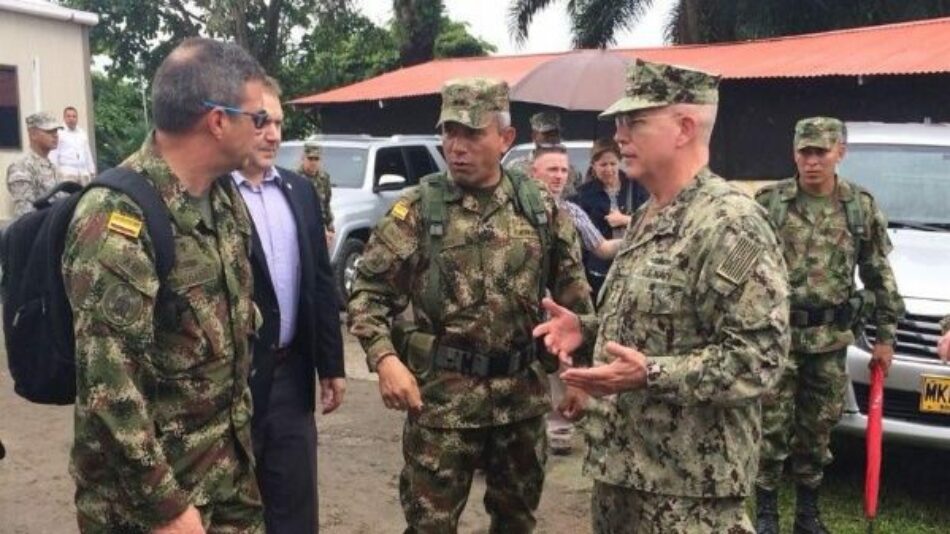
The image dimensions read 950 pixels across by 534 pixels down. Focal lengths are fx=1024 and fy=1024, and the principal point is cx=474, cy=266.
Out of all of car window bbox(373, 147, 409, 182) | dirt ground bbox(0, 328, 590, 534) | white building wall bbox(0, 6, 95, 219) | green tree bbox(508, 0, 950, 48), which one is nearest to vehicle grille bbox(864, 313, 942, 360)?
dirt ground bbox(0, 328, 590, 534)

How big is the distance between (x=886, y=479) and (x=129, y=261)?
4.56 meters

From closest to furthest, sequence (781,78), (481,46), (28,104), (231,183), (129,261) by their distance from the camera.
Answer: (129,261)
(231,183)
(781,78)
(28,104)
(481,46)

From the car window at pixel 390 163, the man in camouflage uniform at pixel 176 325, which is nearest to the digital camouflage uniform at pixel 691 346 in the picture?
the man in camouflage uniform at pixel 176 325

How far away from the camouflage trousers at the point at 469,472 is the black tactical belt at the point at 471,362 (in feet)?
0.63

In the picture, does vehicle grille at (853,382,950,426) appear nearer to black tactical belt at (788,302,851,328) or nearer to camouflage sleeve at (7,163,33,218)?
black tactical belt at (788,302,851,328)

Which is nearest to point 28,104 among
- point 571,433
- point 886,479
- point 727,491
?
point 571,433

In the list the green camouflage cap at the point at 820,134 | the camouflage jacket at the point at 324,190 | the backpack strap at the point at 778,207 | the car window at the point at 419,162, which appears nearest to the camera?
A: the green camouflage cap at the point at 820,134

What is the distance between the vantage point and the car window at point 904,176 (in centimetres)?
610

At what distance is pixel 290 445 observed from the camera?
3473 millimetres

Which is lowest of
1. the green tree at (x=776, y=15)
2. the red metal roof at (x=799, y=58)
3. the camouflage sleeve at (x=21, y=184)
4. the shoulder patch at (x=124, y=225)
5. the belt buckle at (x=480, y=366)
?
the belt buckle at (x=480, y=366)

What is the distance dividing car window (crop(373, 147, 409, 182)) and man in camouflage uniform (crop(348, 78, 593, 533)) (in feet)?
26.0

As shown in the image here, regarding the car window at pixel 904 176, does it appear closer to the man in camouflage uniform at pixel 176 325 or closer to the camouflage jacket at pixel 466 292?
the camouflage jacket at pixel 466 292

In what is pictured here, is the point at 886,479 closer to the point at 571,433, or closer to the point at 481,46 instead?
the point at 571,433

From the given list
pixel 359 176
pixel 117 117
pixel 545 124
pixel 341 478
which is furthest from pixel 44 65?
pixel 117 117
